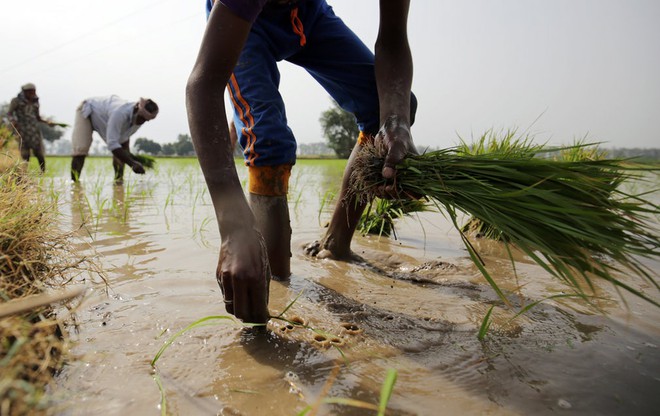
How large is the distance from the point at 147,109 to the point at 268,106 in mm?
5216

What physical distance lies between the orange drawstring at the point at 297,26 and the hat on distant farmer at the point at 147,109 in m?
4.84

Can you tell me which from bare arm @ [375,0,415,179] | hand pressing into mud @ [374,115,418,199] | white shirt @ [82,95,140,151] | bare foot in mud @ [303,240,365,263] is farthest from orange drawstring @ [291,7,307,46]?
white shirt @ [82,95,140,151]

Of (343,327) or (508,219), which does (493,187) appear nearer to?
(508,219)

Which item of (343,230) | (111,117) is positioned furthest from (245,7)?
(111,117)

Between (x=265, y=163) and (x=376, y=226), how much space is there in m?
1.58

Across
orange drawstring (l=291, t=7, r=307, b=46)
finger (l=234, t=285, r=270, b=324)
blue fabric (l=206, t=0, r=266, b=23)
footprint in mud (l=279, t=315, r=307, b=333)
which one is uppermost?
orange drawstring (l=291, t=7, r=307, b=46)

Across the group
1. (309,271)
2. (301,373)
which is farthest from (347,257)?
(301,373)

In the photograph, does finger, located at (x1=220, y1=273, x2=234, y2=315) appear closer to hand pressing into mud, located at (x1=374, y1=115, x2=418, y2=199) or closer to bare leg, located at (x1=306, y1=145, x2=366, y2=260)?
hand pressing into mud, located at (x1=374, y1=115, x2=418, y2=199)

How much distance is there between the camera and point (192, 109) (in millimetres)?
1223

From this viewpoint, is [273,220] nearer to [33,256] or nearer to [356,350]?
[356,350]

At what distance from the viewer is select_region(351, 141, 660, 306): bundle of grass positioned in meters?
1.11

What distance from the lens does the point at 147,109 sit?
19.8 ft

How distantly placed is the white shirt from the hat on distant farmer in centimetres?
14

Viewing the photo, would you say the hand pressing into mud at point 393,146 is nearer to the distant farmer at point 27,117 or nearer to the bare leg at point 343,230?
the bare leg at point 343,230
